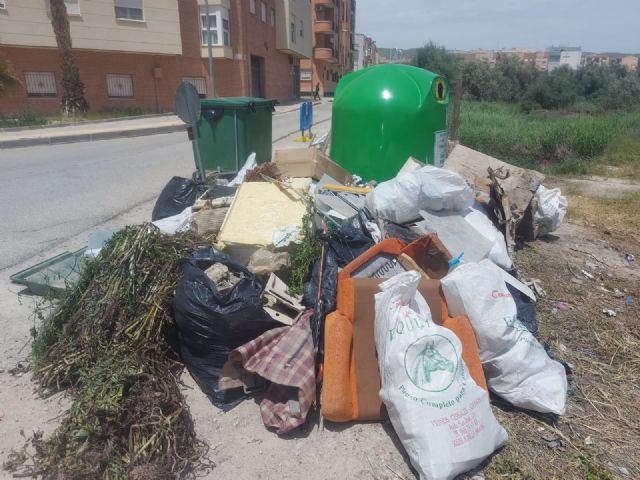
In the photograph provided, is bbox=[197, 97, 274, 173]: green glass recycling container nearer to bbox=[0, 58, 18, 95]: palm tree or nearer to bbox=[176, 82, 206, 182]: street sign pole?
bbox=[176, 82, 206, 182]: street sign pole

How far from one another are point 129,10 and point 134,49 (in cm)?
175

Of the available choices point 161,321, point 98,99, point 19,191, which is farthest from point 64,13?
point 161,321

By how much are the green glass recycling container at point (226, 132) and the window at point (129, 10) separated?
1893cm

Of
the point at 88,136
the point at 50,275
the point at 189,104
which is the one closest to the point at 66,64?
the point at 88,136

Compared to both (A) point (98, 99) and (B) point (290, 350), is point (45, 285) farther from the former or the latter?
(A) point (98, 99)

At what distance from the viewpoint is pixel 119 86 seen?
74.9ft

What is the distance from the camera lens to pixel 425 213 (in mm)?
3902

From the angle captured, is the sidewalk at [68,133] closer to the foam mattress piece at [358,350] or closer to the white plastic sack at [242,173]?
the white plastic sack at [242,173]

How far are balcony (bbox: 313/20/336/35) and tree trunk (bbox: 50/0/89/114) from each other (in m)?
33.3

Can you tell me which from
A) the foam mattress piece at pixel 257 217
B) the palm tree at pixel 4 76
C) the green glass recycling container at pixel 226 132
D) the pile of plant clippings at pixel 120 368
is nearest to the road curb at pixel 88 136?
the palm tree at pixel 4 76

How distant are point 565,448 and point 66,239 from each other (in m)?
4.86

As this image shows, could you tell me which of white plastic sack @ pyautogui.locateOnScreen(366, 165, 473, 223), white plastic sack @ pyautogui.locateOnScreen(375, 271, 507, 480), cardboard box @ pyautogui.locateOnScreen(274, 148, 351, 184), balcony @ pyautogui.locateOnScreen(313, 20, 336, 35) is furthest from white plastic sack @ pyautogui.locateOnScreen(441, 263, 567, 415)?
balcony @ pyautogui.locateOnScreen(313, 20, 336, 35)

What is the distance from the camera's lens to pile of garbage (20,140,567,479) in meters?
2.20

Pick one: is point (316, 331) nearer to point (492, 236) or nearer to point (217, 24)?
point (492, 236)
